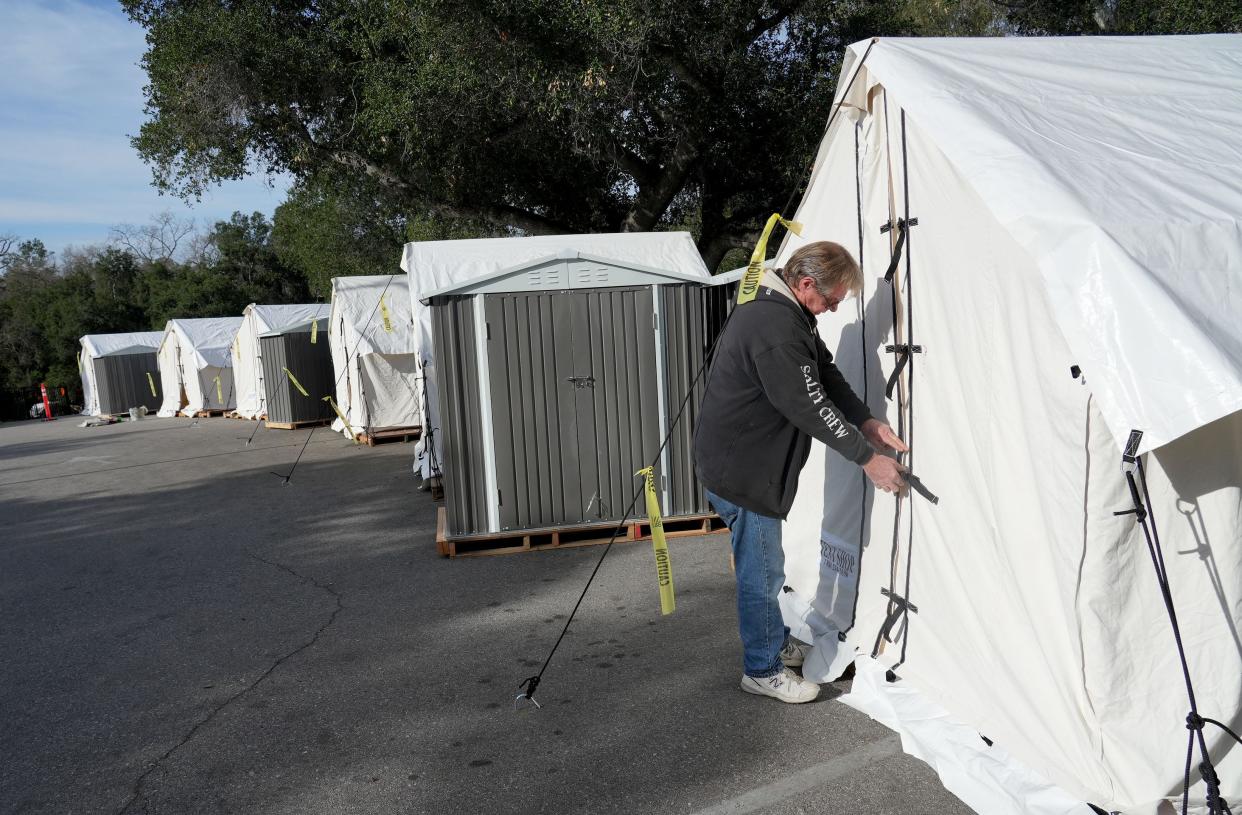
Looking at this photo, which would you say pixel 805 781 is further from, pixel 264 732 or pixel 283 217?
pixel 283 217

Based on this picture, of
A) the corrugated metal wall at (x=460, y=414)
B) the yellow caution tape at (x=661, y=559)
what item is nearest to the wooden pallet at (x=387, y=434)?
the corrugated metal wall at (x=460, y=414)

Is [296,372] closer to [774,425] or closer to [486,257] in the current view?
[486,257]

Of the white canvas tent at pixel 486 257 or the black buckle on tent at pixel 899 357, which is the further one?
the white canvas tent at pixel 486 257

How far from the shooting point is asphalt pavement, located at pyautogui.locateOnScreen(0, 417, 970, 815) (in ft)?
11.0

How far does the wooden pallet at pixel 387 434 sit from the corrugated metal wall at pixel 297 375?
3.40 metres

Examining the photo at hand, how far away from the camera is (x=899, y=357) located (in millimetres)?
3750

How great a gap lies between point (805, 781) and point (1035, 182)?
7.67ft

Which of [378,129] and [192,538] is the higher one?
[378,129]

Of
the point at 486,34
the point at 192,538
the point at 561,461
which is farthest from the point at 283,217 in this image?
the point at 561,461

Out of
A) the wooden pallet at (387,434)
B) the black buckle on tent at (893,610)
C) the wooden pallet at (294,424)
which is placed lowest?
the wooden pallet at (294,424)

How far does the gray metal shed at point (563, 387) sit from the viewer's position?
687 centimetres

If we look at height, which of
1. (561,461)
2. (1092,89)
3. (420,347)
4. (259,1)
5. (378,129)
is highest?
(259,1)

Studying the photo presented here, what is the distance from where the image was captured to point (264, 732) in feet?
12.9

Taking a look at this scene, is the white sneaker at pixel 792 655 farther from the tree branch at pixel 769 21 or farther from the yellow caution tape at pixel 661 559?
the tree branch at pixel 769 21
